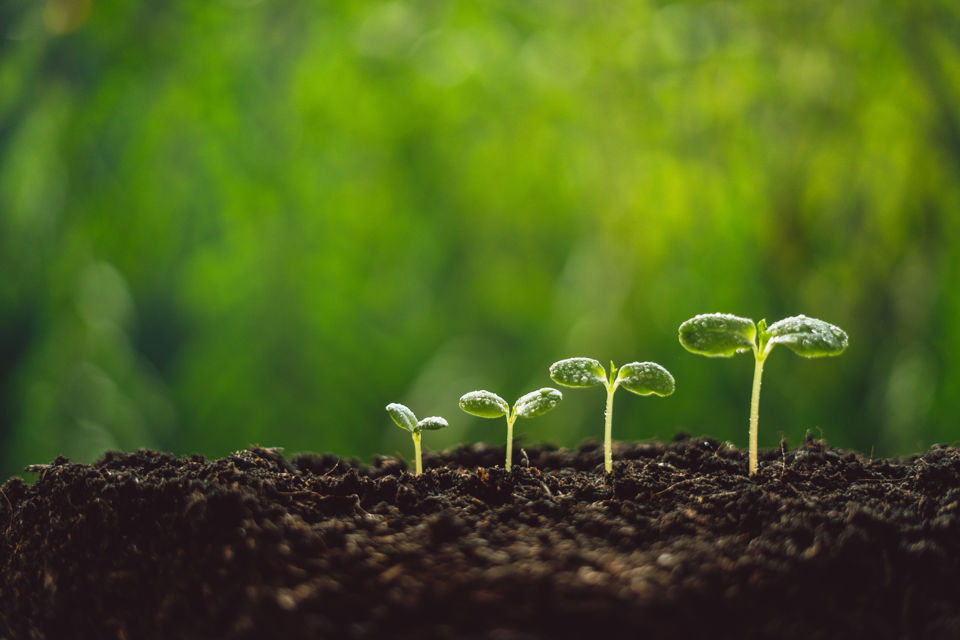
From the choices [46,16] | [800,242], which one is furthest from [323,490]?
[46,16]

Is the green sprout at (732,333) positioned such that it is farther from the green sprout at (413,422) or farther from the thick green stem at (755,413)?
the green sprout at (413,422)

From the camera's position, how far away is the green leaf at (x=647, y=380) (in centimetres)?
113

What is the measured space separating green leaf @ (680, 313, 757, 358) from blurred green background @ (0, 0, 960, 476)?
0.99 m

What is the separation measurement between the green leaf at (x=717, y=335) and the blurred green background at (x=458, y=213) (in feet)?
3.26

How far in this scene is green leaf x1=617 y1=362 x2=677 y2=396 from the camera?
1.13m

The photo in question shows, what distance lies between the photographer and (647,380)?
1133mm

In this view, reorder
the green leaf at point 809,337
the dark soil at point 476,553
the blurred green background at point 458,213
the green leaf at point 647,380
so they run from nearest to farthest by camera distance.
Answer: the dark soil at point 476,553, the green leaf at point 809,337, the green leaf at point 647,380, the blurred green background at point 458,213

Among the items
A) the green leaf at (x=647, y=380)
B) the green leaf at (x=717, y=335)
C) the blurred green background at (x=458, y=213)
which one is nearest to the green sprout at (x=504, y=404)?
the green leaf at (x=647, y=380)

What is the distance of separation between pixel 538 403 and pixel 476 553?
38 cm

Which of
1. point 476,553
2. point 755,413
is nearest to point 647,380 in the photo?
point 755,413

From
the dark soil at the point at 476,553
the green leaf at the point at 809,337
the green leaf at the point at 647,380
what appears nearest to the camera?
the dark soil at the point at 476,553

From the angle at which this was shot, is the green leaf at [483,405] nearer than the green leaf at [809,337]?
No

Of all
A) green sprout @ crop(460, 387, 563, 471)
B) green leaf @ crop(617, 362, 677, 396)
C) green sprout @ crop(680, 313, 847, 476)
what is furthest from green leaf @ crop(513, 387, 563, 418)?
green sprout @ crop(680, 313, 847, 476)

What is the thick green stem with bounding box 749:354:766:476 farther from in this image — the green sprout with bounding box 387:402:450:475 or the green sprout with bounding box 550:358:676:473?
the green sprout with bounding box 387:402:450:475
